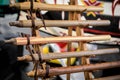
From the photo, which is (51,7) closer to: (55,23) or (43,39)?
(55,23)

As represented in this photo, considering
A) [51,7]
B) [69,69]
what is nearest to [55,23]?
[51,7]

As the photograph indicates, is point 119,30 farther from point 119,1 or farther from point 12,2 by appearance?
point 12,2

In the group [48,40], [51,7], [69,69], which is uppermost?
[51,7]

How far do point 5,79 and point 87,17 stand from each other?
0.98 m

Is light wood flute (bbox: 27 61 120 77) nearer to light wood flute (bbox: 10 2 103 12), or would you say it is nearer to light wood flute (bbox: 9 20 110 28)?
light wood flute (bbox: 9 20 110 28)

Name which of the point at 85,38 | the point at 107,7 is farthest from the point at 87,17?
the point at 85,38

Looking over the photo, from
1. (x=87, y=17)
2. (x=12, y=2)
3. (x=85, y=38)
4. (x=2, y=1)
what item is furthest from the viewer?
(x=87, y=17)

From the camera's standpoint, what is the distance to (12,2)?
1.39m

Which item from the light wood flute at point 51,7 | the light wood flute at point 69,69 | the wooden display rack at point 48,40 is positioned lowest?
the light wood flute at point 69,69

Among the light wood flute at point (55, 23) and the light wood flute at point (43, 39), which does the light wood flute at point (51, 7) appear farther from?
the light wood flute at point (43, 39)

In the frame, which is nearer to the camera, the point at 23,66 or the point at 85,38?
the point at 85,38

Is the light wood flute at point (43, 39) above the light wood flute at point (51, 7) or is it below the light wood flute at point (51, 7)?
below

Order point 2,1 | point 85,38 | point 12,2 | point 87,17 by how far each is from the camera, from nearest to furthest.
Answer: point 12,2, point 85,38, point 2,1, point 87,17

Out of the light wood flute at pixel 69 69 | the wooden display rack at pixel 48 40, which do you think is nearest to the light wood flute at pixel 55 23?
the wooden display rack at pixel 48 40
